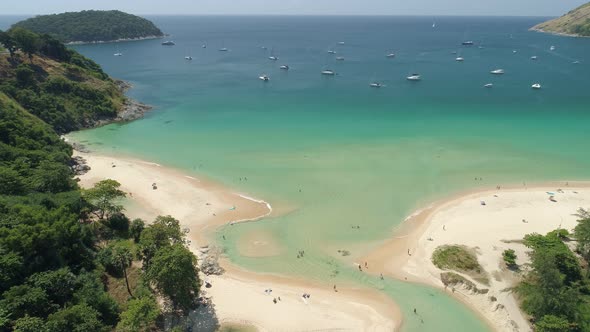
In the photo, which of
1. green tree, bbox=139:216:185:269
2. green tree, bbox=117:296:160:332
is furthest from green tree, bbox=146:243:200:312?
green tree, bbox=139:216:185:269

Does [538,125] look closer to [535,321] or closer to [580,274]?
[580,274]

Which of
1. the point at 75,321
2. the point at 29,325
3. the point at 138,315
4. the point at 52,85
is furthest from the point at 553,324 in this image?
the point at 52,85

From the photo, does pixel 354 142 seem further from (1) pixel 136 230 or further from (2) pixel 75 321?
(2) pixel 75 321

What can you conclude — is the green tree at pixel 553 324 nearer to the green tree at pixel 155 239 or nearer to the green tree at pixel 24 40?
the green tree at pixel 155 239

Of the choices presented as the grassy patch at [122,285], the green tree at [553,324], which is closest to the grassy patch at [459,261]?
the green tree at [553,324]

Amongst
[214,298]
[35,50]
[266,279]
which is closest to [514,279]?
[266,279]

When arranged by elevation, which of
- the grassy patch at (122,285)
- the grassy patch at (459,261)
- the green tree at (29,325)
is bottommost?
the grassy patch at (459,261)
